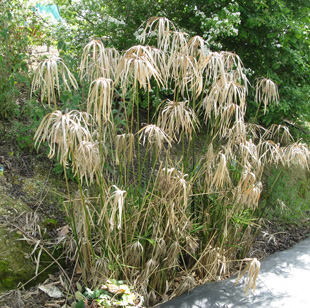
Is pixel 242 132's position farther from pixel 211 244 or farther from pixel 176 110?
pixel 211 244

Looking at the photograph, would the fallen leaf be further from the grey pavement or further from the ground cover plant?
the grey pavement

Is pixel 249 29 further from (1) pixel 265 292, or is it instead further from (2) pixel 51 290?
(2) pixel 51 290

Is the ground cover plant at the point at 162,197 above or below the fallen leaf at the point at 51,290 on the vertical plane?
above

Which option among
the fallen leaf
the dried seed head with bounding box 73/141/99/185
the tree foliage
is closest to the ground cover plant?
the dried seed head with bounding box 73/141/99/185

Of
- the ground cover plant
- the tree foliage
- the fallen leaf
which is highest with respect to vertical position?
the tree foliage

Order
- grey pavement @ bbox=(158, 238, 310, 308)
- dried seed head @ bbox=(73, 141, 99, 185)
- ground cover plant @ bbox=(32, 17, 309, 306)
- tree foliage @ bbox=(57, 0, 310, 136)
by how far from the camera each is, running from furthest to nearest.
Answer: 1. tree foliage @ bbox=(57, 0, 310, 136)
2. grey pavement @ bbox=(158, 238, 310, 308)
3. ground cover plant @ bbox=(32, 17, 309, 306)
4. dried seed head @ bbox=(73, 141, 99, 185)

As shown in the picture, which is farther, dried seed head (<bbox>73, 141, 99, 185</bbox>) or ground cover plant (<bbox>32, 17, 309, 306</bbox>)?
ground cover plant (<bbox>32, 17, 309, 306</bbox>)

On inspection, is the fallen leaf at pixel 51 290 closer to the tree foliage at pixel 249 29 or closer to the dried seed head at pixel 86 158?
the dried seed head at pixel 86 158

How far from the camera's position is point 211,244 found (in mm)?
2359

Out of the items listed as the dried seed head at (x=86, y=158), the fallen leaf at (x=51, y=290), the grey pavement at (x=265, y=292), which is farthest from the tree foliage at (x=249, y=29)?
the fallen leaf at (x=51, y=290)

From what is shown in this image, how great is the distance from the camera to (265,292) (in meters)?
2.18

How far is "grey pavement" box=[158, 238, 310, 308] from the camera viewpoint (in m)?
2.03

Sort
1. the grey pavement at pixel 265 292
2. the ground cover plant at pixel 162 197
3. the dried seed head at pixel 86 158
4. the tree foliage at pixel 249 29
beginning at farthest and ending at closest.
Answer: the tree foliage at pixel 249 29 → the grey pavement at pixel 265 292 → the ground cover plant at pixel 162 197 → the dried seed head at pixel 86 158

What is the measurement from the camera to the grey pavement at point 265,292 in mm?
2029
